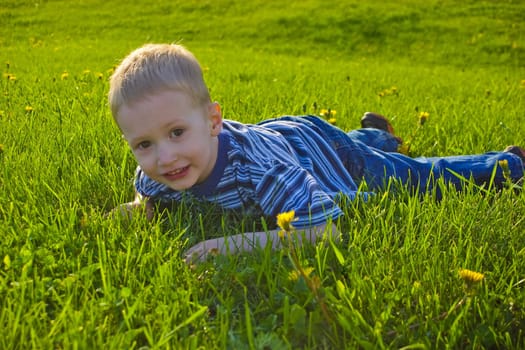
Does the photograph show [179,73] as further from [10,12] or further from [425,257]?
[10,12]

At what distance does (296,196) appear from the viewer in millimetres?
2326

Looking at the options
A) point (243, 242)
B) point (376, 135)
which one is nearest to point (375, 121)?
point (376, 135)

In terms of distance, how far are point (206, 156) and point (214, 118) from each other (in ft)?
0.56

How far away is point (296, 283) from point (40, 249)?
2.97ft

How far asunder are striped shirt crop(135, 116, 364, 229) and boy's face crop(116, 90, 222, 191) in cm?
17

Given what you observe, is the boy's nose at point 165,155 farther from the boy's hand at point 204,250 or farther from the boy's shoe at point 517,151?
the boy's shoe at point 517,151

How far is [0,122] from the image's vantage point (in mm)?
3852

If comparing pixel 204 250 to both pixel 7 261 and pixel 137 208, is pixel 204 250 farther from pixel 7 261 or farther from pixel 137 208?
pixel 7 261

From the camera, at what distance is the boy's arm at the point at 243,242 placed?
6.79 ft

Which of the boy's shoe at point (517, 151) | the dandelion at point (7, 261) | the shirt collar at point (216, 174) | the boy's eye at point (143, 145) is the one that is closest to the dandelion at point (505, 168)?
the boy's shoe at point (517, 151)

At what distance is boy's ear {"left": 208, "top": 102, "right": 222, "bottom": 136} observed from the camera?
2.46m

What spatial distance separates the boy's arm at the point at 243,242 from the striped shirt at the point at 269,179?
4 centimetres

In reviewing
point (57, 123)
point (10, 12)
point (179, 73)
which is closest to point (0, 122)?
point (57, 123)

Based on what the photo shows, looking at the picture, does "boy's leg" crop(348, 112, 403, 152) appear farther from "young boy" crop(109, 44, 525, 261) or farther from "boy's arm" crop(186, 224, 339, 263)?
"boy's arm" crop(186, 224, 339, 263)
